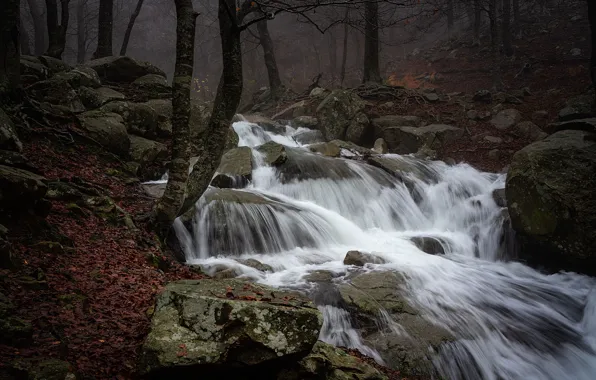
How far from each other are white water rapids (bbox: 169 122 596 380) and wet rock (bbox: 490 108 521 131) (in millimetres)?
2605

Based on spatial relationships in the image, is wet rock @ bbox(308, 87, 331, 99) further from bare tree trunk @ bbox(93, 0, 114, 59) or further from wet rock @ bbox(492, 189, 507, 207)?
wet rock @ bbox(492, 189, 507, 207)

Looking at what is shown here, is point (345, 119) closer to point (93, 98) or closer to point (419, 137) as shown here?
point (419, 137)

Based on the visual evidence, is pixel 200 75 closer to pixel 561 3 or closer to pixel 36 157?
pixel 561 3

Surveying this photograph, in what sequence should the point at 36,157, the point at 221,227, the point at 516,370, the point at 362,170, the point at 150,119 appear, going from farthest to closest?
the point at 362,170 → the point at 150,119 → the point at 221,227 → the point at 36,157 → the point at 516,370

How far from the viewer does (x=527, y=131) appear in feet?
43.7

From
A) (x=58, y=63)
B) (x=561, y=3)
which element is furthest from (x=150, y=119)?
(x=561, y=3)

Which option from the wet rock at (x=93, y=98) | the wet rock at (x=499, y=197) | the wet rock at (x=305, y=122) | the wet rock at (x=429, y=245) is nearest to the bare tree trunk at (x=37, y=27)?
the wet rock at (x=93, y=98)

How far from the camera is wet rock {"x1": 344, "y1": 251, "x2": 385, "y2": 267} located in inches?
298

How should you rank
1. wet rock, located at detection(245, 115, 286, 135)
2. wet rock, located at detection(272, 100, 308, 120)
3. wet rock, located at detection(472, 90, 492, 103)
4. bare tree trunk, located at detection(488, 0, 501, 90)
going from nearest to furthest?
wet rock, located at detection(245, 115, 286, 135) < wet rock, located at detection(472, 90, 492, 103) < bare tree trunk, located at detection(488, 0, 501, 90) < wet rock, located at detection(272, 100, 308, 120)

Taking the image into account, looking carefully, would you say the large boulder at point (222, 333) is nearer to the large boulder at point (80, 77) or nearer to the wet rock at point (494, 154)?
the large boulder at point (80, 77)

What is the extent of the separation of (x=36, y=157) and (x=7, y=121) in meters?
1.11

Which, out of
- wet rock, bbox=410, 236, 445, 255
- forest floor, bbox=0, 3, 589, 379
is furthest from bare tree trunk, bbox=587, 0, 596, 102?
forest floor, bbox=0, 3, 589, 379

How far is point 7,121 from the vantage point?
577cm

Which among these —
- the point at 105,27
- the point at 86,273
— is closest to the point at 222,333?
the point at 86,273
